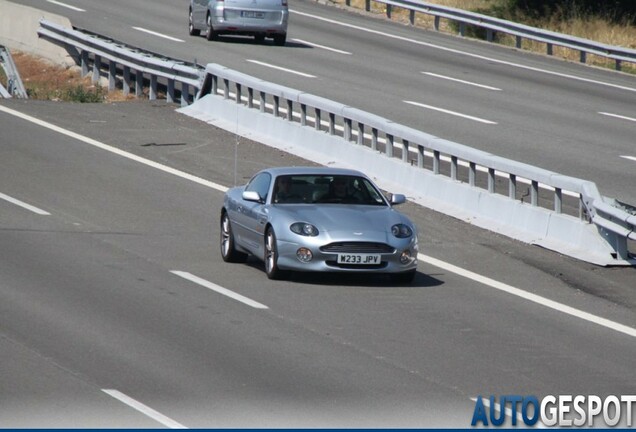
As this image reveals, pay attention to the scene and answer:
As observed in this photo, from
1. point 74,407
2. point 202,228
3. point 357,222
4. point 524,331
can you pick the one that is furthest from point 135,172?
point 74,407

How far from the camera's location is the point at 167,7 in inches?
1781

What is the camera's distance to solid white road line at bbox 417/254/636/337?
13766 millimetres

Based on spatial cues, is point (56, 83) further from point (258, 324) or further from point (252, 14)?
point (258, 324)

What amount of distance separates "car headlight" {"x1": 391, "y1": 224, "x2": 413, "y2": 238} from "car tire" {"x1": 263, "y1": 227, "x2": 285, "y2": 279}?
4.25 ft

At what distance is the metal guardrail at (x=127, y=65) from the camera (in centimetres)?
2831

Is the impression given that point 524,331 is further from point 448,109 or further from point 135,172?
point 448,109

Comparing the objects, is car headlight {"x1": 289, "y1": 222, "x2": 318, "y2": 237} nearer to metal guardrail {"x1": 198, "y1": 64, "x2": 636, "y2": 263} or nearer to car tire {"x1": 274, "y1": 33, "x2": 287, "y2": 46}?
metal guardrail {"x1": 198, "y1": 64, "x2": 636, "y2": 263}

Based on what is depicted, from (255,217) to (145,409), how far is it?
6.32 m

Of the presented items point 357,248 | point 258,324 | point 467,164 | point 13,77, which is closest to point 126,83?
point 13,77

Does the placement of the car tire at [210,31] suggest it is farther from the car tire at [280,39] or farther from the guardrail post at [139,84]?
the guardrail post at [139,84]

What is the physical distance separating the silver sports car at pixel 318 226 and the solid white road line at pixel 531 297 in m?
1.13

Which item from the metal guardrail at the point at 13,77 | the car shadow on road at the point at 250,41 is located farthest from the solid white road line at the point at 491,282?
the car shadow on road at the point at 250,41

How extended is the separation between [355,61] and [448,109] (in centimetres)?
699

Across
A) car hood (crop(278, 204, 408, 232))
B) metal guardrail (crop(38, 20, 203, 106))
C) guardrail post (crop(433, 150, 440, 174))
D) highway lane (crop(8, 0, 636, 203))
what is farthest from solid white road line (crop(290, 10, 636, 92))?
car hood (crop(278, 204, 408, 232))
